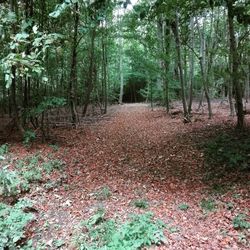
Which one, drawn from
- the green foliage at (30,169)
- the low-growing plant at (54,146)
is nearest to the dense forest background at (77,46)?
the low-growing plant at (54,146)

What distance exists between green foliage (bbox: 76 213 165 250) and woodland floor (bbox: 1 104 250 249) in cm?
20

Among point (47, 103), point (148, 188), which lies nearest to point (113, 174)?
point (148, 188)

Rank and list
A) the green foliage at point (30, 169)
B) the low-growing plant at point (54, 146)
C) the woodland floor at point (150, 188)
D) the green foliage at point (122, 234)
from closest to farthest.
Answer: the green foliage at point (122, 234) < the woodland floor at point (150, 188) < the green foliage at point (30, 169) < the low-growing plant at point (54, 146)

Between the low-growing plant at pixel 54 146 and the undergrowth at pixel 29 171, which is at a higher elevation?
the low-growing plant at pixel 54 146

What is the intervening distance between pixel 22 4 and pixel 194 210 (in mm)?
9250

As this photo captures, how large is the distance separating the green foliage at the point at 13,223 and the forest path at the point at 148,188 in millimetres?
369

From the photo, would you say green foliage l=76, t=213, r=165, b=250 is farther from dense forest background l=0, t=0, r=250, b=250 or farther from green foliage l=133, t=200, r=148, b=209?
green foliage l=133, t=200, r=148, b=209

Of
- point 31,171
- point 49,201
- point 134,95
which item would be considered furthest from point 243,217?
point 134,95

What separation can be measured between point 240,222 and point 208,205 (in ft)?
2.47

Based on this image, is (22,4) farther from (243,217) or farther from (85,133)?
(243,217)

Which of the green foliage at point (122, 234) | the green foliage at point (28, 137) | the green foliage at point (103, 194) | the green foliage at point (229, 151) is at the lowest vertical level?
the green foliage at point (122, 234)

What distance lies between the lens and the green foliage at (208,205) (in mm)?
5449

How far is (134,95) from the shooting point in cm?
3784

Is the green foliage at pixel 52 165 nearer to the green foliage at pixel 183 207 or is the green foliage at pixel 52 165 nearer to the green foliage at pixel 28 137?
the green foliage at pixel 28 137
